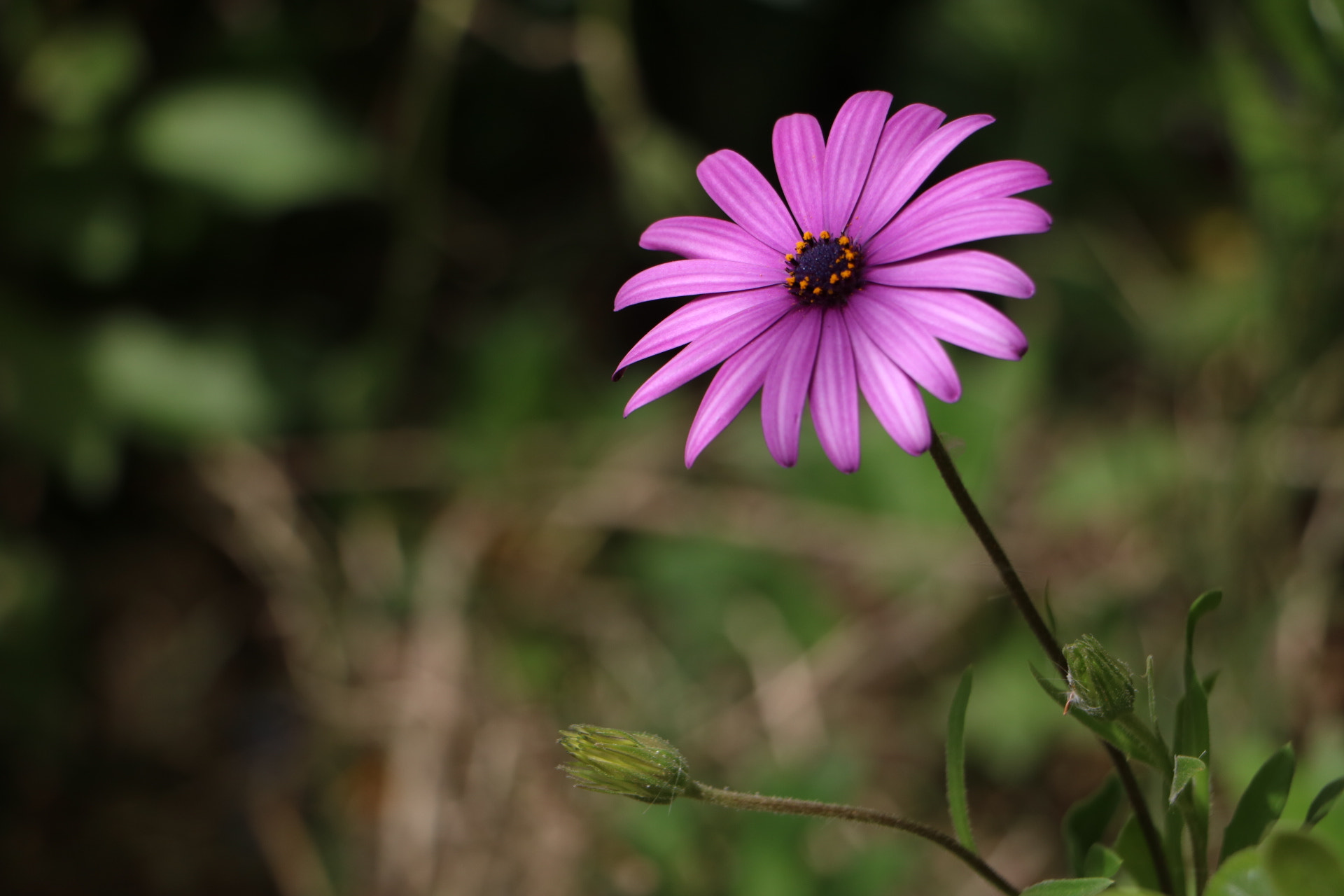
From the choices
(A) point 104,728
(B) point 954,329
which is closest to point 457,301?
(A) point 104,728

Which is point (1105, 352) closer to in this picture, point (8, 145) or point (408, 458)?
point (408, 458)

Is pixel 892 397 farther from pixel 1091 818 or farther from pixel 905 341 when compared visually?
pixel 1091 818

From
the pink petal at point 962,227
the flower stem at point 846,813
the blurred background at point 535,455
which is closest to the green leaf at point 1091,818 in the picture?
the flower stem at point 846,813

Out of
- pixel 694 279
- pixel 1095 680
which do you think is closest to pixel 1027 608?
pixel 1095 680

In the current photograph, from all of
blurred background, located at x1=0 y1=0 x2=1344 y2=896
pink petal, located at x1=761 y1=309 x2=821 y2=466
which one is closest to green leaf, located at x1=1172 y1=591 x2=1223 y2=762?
pink petal, located at x1=761 y1=309 x2=821 y2=466

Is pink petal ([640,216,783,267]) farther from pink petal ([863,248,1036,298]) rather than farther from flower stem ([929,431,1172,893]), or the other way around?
flower stem ([929,431,1172,893])

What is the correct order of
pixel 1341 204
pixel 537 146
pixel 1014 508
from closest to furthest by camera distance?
pixel 1341 204
pixel 1014 508
pixel 537 146

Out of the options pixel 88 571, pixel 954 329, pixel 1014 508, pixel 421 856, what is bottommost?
pixel 421 856
